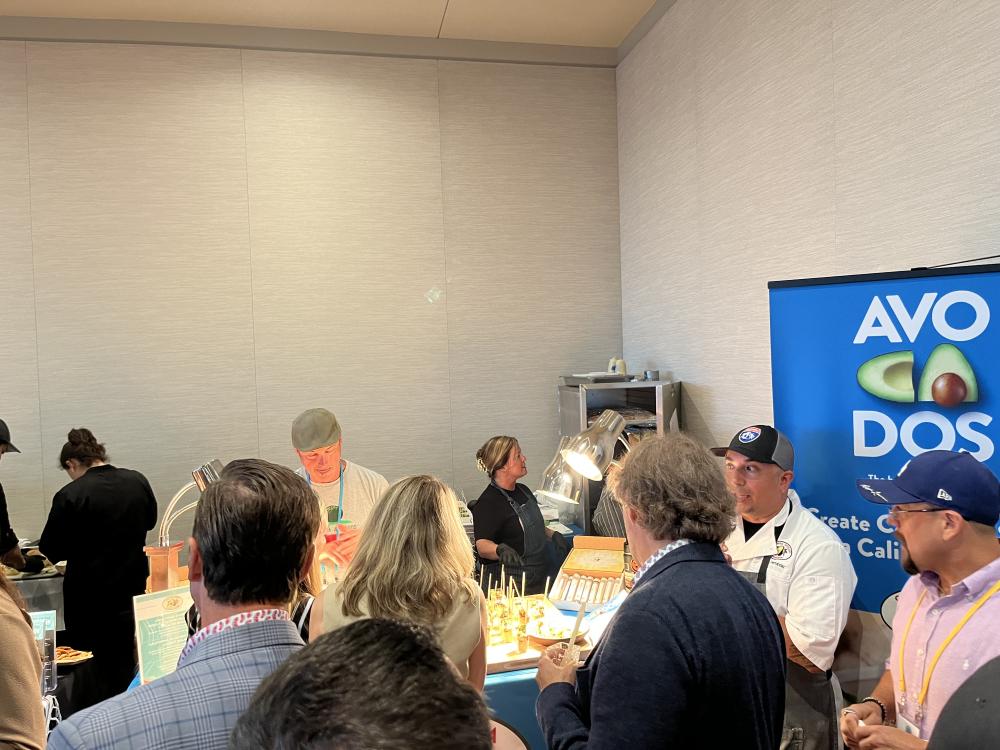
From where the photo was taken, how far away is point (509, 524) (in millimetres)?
4094

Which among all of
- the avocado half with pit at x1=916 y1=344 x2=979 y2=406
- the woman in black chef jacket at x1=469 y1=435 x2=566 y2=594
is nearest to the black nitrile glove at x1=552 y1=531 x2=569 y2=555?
the woman in black chef jacket at x1=469 y1=435 x2=566 y2=594

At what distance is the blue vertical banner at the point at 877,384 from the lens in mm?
2184

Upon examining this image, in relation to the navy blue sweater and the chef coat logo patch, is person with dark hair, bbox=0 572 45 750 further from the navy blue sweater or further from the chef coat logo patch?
the chef coat logo patch

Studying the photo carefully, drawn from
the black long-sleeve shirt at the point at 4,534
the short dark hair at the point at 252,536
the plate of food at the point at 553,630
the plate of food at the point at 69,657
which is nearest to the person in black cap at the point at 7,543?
the black long-sleeve shirt at the point at 4,534

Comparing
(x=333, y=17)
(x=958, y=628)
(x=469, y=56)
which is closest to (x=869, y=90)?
(x=958, y=628)

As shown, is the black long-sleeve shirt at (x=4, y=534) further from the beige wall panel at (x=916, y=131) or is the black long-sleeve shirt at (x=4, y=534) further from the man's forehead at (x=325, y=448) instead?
the beige wall panel at (x=916, y=131)

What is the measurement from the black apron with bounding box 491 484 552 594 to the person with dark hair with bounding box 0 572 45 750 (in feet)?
8.21

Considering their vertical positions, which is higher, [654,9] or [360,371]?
[654,9]

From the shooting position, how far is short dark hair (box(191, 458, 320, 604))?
1320 mm

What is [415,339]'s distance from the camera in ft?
17.9

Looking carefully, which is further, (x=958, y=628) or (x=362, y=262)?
(x=362, y=262)

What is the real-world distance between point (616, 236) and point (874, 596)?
3721 millimetres

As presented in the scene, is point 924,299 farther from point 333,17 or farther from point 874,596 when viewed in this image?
point 333,17

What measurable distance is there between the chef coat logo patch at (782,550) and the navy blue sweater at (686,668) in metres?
1.22
